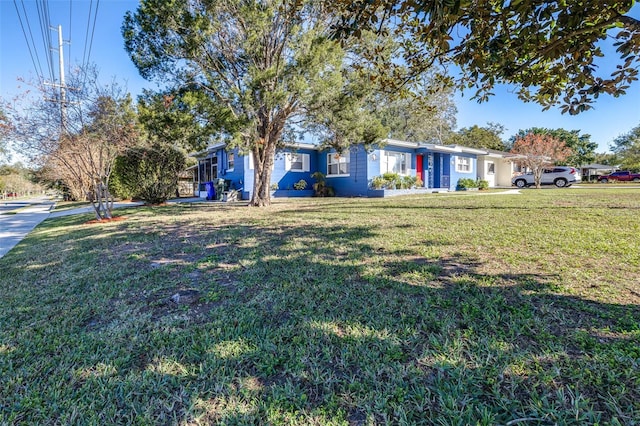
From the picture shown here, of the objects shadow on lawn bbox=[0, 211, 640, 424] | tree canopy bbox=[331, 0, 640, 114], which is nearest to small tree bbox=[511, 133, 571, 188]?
tree canopy bbox=[331, 0, 640, 114]

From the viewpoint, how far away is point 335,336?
2438 millimetres

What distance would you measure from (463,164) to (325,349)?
24265 mm

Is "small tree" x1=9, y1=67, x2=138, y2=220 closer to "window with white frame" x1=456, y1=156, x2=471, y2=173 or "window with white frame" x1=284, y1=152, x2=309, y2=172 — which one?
"window with white frame" x1=284, y1=152, x2=309, y2=172

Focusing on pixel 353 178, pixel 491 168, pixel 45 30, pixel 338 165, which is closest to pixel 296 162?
pixel 338 165

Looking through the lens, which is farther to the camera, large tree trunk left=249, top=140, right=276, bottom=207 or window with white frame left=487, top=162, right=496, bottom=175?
window with white frame left=487, top=162, right=496, bottom=175

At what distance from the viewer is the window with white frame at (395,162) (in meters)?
18.4

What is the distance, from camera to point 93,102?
378 inches

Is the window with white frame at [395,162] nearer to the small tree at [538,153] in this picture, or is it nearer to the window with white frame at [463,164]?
the window with white frame at [463,164]

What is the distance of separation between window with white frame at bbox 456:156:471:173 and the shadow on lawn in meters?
21.1

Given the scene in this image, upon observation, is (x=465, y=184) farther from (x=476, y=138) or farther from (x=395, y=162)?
(x=476, y=138)

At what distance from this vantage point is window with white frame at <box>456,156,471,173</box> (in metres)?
23.1

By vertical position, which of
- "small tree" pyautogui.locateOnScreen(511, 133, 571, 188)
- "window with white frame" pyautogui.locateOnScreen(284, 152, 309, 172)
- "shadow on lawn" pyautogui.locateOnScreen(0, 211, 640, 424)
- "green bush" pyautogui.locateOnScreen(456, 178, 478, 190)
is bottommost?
"shadow on lawn" pyautogui.locateOnScreen(0, 211, 640, 424)

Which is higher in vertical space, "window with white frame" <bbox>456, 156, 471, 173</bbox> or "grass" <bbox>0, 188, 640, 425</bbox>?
"window with white frame" <bbox>456, 156, 471, 173</bbox>

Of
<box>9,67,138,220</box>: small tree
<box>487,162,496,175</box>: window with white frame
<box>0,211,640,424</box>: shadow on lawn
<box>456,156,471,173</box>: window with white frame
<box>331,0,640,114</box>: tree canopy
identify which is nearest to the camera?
<box>0,211,640,424</box>: shadow on lawn
